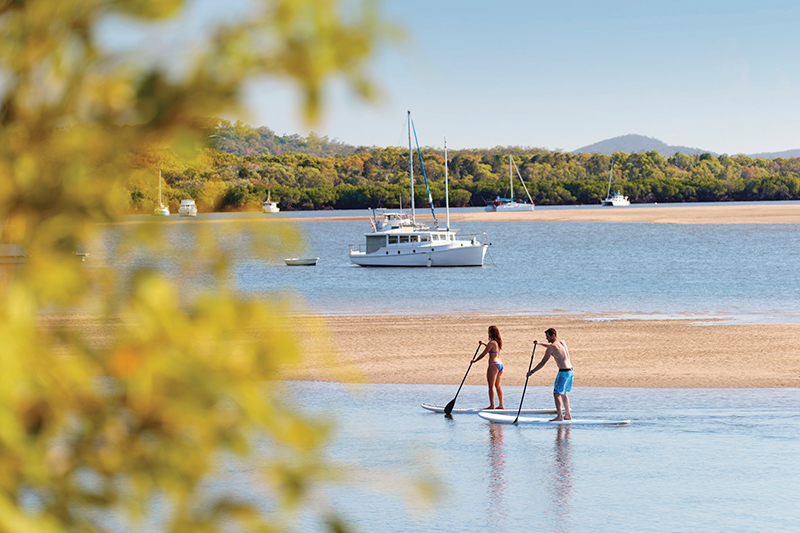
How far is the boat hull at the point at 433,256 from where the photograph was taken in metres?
60.4

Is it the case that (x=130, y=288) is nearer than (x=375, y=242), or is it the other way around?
(x=130, y=288)

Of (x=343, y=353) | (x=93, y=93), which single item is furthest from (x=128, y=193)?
(x=343, y=353)

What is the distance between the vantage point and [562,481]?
12.1 meters

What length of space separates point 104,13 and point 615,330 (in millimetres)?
28364

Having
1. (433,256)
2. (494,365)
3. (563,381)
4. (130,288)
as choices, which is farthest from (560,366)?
(433,256)

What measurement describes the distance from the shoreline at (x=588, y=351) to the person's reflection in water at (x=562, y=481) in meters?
4.24

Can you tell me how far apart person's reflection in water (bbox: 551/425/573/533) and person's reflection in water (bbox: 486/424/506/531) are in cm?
68

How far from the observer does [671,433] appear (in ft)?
→ 48.5

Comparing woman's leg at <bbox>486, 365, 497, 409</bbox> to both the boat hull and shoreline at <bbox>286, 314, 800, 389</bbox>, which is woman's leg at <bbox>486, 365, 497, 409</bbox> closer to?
shoreline at <bbox>286, 314, 800, 389</bbox>

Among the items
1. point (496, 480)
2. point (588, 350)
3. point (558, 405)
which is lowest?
point (588, 350)

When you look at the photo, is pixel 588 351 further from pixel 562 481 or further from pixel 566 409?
pixel 562 481

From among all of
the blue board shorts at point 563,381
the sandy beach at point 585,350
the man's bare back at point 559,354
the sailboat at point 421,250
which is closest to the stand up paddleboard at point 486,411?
the blue board shorts at point 563,381

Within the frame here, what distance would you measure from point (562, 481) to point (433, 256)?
160 ft

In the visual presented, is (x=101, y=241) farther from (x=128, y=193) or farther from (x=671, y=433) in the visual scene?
(x=671, y=433)
